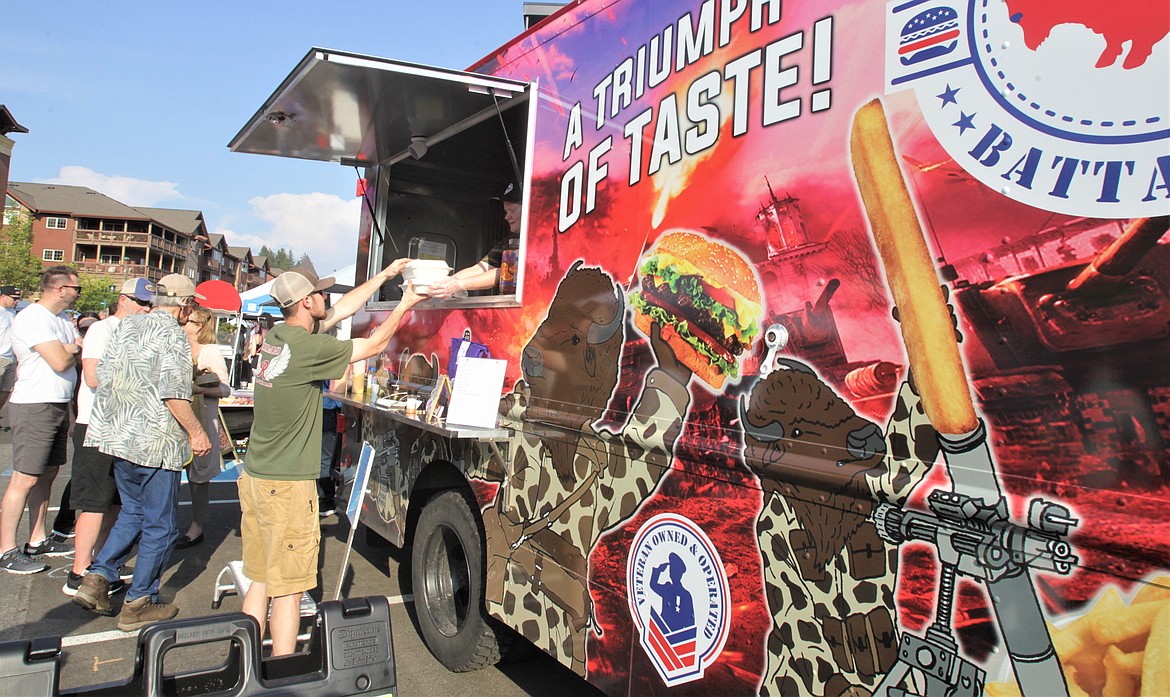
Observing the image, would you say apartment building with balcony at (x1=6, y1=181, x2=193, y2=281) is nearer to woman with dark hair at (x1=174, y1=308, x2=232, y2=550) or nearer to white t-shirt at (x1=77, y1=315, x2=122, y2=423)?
woman with dark hair at (x1=174, y1=308, x2=232, y2=550)

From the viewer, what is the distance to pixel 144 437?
14.3 feet

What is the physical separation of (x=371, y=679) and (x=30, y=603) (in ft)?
13.1

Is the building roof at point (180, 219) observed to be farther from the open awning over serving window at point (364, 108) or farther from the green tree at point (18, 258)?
the open awning over serving window at point (364, 108)

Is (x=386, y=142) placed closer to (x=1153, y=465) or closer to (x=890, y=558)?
(x=890, y=558)

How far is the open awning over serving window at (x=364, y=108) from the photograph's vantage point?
12.5ft

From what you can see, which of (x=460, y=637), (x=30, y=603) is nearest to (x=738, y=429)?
(x=460, y=637)

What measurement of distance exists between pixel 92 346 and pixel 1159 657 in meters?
5.92

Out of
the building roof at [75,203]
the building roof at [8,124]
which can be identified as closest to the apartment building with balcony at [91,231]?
the building roof at [75,203]

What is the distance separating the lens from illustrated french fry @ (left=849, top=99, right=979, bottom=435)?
167 cm

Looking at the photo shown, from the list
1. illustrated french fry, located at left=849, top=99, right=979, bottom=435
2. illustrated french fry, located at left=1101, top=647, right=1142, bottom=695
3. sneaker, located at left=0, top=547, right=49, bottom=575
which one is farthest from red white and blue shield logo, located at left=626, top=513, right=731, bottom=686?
sneaker, located at left=0, top=547, right=49, bottom=575

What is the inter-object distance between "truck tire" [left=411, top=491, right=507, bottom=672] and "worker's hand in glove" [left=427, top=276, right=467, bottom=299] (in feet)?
3.36

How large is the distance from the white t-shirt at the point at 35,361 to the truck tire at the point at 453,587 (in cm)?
313

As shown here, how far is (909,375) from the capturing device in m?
1.75

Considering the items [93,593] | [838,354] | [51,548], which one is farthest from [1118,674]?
[51,548]
